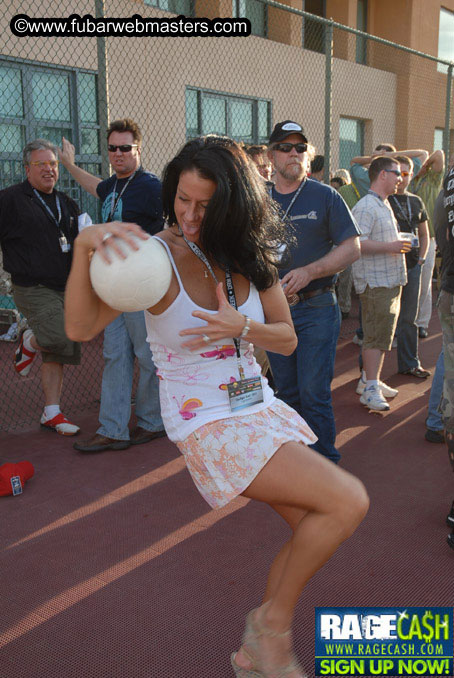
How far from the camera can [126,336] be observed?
4684 mm

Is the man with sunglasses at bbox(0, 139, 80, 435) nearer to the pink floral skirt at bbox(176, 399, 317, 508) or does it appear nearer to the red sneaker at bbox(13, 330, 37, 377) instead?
the red sneaker at bbox(13, 330, 37, 377)

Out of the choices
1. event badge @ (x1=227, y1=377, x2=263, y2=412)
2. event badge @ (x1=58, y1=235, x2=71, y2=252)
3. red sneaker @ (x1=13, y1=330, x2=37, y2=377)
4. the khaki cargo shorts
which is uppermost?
event badge @ (x1=58, y1=235, x2=71, y2=252)

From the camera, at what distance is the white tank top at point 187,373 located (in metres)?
2.03

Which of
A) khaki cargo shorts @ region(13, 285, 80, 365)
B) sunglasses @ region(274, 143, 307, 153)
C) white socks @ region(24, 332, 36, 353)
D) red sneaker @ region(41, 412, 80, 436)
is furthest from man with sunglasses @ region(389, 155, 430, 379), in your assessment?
white socks @ region(24, 332, 36, 353)

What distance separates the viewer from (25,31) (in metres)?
6.90

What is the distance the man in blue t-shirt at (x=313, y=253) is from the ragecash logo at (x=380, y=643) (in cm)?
150

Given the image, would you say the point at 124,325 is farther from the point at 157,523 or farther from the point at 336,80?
the point at 336,80

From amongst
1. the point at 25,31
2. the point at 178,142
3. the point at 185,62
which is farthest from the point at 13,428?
the point at 185,62

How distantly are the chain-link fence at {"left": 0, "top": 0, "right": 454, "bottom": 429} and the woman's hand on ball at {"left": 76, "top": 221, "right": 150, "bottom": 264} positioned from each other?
3.49 metres

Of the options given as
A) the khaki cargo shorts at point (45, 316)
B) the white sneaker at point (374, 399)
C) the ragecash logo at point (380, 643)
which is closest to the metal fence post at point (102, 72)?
the khaki cargo shorts at point (45, 316)

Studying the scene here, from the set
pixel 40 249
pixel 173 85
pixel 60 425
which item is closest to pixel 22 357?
pixel 60 425

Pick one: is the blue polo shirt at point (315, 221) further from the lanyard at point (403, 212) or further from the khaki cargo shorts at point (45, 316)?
the lanyard at point (403, 212)

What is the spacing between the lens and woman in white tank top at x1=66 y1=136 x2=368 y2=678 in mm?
1976

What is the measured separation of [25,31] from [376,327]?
5003 millimetres
